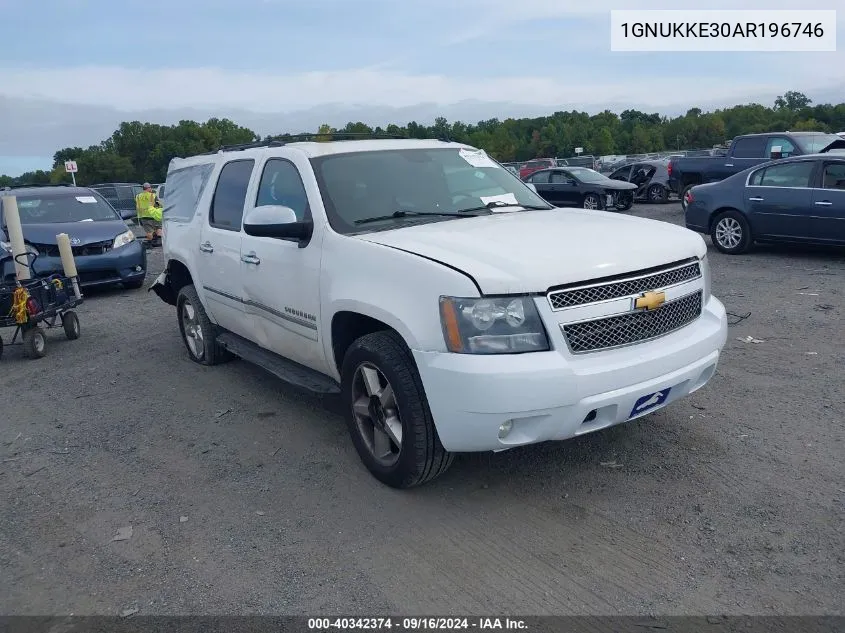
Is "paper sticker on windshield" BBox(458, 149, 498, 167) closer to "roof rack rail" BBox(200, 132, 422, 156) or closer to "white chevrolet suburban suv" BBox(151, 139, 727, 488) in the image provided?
"white chevrolet suburban suv" BBox(151, 139, 727, 488)

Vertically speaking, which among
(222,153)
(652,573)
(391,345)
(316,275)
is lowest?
(652,573)

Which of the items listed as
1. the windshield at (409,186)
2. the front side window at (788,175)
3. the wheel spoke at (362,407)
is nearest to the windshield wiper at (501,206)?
the windshield at (409,186)

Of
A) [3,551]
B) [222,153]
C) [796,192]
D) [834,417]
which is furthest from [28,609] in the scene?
[796,192]

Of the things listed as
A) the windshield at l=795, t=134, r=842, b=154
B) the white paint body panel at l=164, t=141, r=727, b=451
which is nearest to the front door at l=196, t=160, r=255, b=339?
the white paint body panel at l=164, t=141, r=727, b=451

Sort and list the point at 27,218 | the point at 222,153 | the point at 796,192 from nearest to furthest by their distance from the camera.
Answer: the point at 222,153
the point at 796,192
the point at 27,218

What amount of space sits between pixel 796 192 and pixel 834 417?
682cm

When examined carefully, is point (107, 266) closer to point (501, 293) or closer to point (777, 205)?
point (501, 293)

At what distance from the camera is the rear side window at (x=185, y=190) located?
6195mm

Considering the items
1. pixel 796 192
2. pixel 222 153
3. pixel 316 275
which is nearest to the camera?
pixel 316 275

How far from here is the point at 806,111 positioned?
249 feet

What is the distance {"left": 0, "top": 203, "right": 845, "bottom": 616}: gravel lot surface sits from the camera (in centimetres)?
301

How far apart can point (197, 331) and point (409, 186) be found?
295 centimetres

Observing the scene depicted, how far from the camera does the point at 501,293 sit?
3.24m

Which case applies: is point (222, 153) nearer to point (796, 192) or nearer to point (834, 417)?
point (834, 417)
